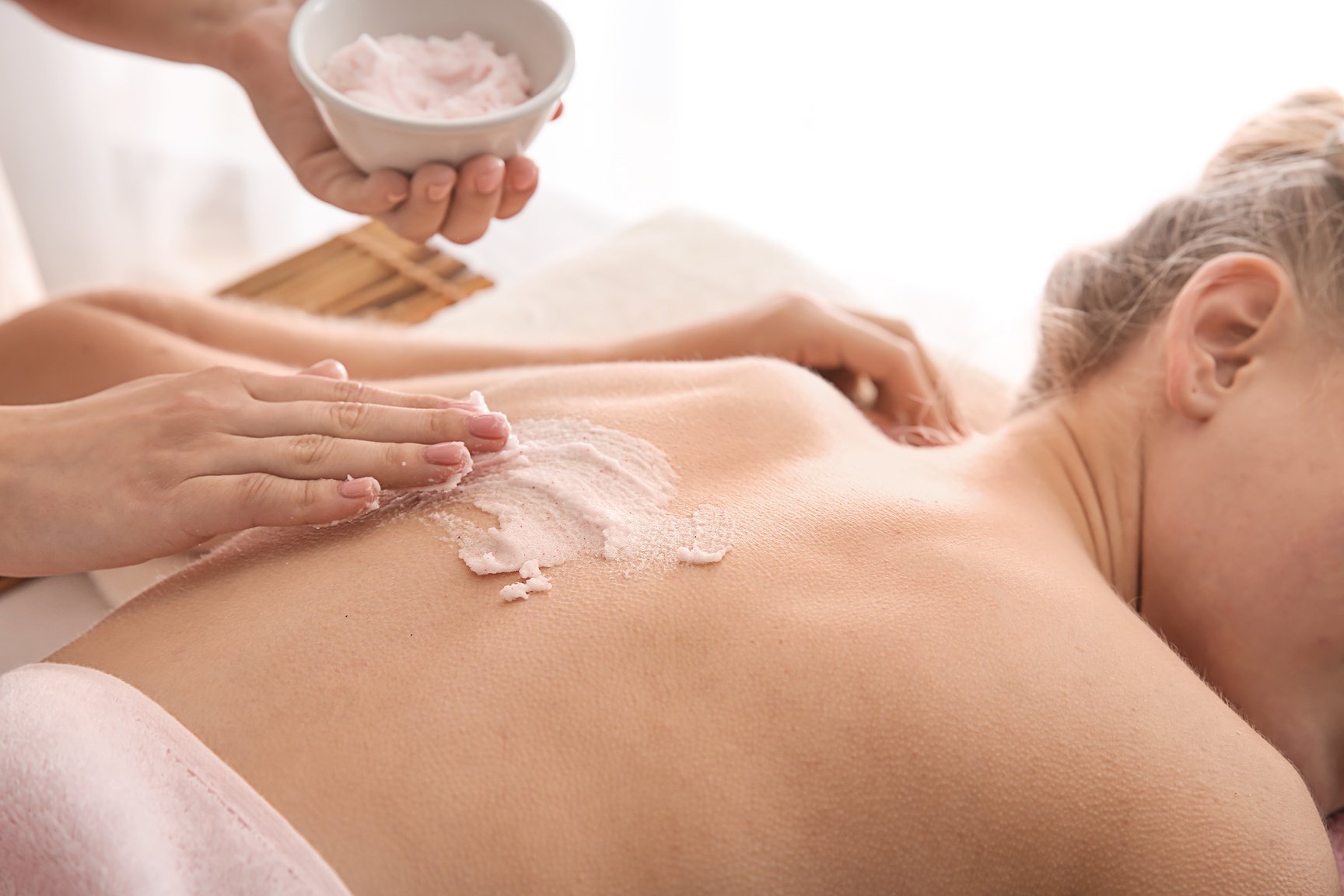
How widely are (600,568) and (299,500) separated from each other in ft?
0.79

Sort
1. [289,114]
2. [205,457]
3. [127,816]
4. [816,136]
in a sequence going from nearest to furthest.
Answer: [127,816]
[205,457]
[289,114]
[816,136]

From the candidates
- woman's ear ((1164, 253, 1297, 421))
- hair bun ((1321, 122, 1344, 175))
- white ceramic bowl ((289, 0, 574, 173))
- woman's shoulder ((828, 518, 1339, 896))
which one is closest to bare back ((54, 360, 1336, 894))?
woman's shoulder ((828, 518, 1339, 896))

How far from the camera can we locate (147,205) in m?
2.63

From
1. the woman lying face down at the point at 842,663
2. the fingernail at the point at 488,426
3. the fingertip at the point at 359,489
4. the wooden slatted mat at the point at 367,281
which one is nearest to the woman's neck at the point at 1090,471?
the woman lying face down at the point at 842,663

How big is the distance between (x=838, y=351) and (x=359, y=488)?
0.75m

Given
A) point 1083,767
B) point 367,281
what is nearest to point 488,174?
point 1083,767

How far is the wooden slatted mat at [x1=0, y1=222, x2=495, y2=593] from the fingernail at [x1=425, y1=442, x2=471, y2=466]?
1086 mm

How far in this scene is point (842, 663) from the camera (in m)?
0.81

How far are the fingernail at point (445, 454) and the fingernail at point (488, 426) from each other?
3 centimetres

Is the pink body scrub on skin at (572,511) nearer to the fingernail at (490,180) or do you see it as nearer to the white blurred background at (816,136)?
the fingernail at (490,180)

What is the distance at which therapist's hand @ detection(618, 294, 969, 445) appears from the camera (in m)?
1.40

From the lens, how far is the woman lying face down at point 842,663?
29.6 inches

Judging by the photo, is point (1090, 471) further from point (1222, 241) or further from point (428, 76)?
point (428, 76)

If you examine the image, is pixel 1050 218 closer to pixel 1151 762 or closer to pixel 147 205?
pixel 1151 762
